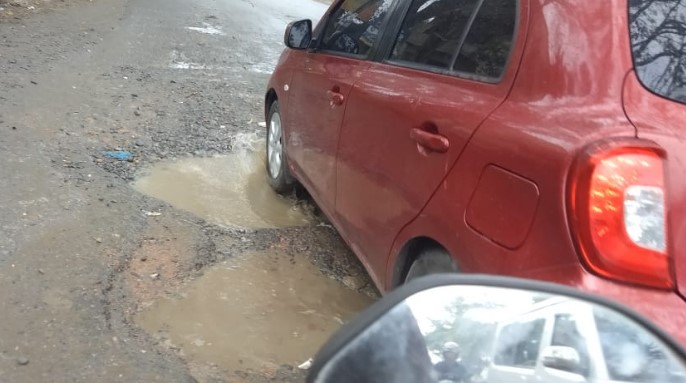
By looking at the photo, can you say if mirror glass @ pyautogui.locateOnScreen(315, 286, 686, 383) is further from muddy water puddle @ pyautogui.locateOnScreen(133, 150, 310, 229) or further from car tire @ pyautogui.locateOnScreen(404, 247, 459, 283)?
muddy water puddle @ pyautogui.locateOnScreen(133, 150, 310, 229)

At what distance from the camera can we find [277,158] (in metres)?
5.73

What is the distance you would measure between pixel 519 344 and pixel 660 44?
4.40ft

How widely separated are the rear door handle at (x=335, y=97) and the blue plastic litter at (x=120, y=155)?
2374 millimetres

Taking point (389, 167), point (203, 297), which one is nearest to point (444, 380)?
point (389, 167)

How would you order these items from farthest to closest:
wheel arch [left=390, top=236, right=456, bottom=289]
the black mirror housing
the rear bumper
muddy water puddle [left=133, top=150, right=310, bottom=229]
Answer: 1. muddy water puddle [left=133, top=150, right=310, bottom=229]
2. the black mirror housing
3. wheel arch [left=390, top=236, right=456, bottom=289]
4. the rear bumper

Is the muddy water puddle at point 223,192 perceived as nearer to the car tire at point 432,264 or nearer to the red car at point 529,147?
the red car at point 529,147

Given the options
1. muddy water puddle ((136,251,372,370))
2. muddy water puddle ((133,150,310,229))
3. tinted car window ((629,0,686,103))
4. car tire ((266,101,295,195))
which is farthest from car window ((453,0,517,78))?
car tire ((266,101,295,195))

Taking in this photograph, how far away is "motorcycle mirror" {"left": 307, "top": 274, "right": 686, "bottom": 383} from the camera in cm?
149

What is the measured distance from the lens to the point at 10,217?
14.9ft

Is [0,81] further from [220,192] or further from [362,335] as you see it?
[362,335]

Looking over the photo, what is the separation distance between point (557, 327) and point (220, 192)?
4.26 metres

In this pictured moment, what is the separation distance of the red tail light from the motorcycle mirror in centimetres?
50

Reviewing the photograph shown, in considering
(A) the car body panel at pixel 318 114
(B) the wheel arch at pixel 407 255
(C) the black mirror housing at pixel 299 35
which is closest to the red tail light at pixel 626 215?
(B) the wheel arch at pixel 407 255

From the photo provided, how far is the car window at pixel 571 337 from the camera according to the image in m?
1.49
